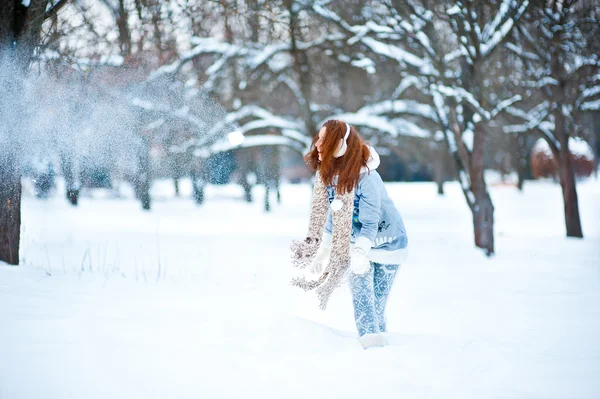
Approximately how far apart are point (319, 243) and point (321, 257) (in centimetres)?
11

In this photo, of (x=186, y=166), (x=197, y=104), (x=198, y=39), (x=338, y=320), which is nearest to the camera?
(x=338, y=320)

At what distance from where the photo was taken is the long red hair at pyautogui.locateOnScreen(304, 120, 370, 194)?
3.45m

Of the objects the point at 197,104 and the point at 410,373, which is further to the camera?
the point at 197,104

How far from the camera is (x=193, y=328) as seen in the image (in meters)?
3.74

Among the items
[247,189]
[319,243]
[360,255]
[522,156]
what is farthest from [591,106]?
[247,189]

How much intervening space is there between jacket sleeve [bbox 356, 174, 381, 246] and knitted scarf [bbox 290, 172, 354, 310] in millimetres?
80

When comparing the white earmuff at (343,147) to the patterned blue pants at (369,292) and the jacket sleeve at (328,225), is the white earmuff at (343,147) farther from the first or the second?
the patterned blue pants at (369,292)

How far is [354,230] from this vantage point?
367 centimetres

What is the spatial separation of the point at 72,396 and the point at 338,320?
2693 millimetres

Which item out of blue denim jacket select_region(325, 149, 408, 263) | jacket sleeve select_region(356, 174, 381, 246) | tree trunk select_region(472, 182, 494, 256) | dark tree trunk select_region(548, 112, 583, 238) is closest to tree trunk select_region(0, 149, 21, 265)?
blue denim jacket select_region(325, 149, 408, 263)

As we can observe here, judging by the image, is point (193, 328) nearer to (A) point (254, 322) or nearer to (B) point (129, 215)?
(A) point (254, 322)

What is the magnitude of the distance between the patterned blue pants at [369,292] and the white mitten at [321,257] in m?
0.21

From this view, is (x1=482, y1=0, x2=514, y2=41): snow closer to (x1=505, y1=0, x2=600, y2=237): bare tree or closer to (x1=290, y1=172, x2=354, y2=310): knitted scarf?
(x1=505, y1=0, x2=600, y2=237): bare tree

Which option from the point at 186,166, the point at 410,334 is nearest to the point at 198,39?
the point at 186,166
